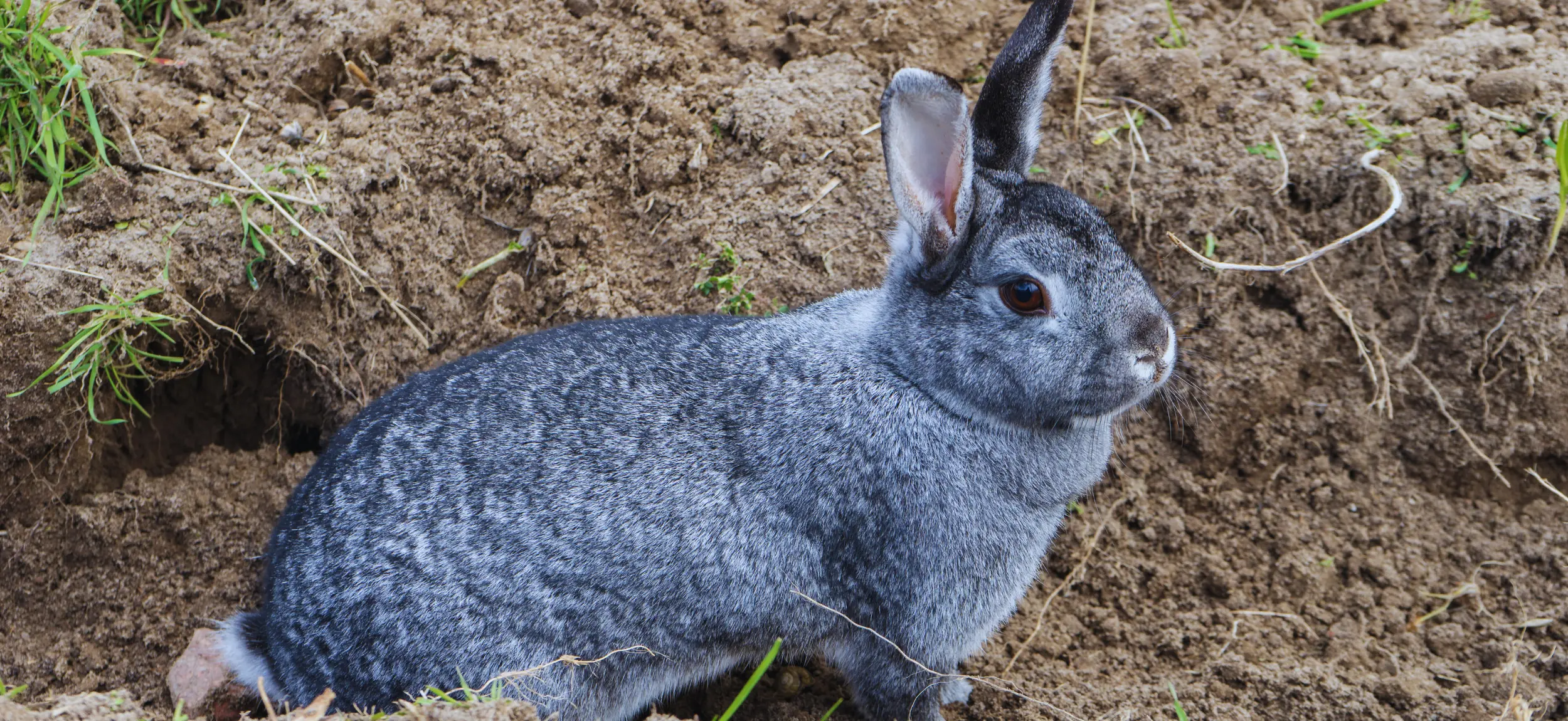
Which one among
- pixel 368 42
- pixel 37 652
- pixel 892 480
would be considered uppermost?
pixel 368 42

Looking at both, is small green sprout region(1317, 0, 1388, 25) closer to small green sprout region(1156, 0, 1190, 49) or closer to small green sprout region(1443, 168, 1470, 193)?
small green sprout region(1156, 0, 1190, 49)

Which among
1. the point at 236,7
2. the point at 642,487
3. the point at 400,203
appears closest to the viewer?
the point at 642,487

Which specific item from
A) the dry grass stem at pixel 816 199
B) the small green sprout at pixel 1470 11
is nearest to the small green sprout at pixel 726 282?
the dry grass stem at pixel 816 199

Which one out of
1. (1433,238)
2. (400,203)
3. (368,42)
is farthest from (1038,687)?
(368,42)

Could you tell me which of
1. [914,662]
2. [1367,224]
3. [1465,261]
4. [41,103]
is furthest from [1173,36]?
[41,103]

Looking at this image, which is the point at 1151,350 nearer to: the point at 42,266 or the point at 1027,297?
the point at 1027,297

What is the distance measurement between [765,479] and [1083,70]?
8.90 feet

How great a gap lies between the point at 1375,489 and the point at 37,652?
18.6 feet

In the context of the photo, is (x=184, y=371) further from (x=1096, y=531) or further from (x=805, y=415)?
(x=1096, y=531)

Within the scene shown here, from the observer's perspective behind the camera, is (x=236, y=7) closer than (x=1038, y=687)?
No

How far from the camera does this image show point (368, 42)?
577 centimetres

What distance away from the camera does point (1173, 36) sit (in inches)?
230

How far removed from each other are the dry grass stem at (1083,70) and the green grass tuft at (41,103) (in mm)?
4267

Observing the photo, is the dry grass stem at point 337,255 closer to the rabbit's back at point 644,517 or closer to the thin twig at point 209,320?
the thin twig at point 209,320
